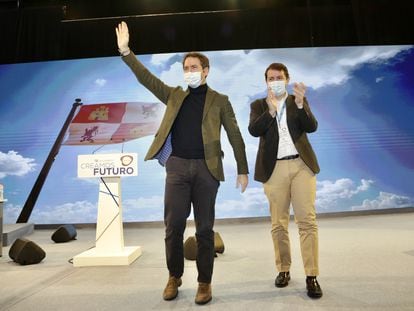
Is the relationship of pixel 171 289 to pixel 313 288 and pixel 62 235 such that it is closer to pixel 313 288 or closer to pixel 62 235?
pixel 313 288

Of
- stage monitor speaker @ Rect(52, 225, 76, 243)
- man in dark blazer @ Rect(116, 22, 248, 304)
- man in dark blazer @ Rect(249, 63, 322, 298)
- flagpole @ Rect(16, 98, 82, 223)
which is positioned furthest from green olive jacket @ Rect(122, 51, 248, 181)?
flagpole @ Rect(16, 98, 82, 223)

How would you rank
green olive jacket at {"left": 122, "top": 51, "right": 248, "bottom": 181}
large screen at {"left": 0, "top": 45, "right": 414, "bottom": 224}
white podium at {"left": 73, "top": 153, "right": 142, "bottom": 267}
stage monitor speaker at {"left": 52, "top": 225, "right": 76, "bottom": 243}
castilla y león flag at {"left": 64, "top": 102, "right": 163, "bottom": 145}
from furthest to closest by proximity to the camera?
1. castilla y león flag at {"left": 64, "top": 102, "right": 163, "bottom": 145}
2. large screen at {"left": 0, "top": 45, "right": 414, "bottom": 224}
3. stage monitor speaker at {"left": 52, "top": 225, "right": 76, "bottom": 243}
4. white podium at {"left": 73, "top": 153, "right": 142, "bottom": 267}
5. green olive jacket at {"left": 122, "top": 51, "right": 248, "bottom": 181}

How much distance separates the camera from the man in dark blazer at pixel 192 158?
6.45ft

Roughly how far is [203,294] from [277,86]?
1257 millimetres

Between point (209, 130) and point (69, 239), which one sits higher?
point (209, 130)

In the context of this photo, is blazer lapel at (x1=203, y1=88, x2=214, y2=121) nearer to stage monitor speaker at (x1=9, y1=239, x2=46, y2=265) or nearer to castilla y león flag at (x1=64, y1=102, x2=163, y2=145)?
stage monitor speaker at (x1=9, y1=239, x2=46, y2=265)

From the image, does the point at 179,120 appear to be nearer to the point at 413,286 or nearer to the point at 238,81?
the point at 413,286

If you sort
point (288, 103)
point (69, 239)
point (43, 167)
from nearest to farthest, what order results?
Result: point (288, 103) < point (69, 239) < point (43, 167)

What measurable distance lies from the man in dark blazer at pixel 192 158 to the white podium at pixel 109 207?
102 cm

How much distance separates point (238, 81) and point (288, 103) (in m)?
3.37

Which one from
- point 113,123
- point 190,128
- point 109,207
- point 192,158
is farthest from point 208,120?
point 113,123

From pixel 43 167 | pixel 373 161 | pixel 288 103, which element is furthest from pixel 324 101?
pixel 43 167

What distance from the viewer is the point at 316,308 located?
5.79 feet

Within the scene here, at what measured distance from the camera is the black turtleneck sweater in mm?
1998
